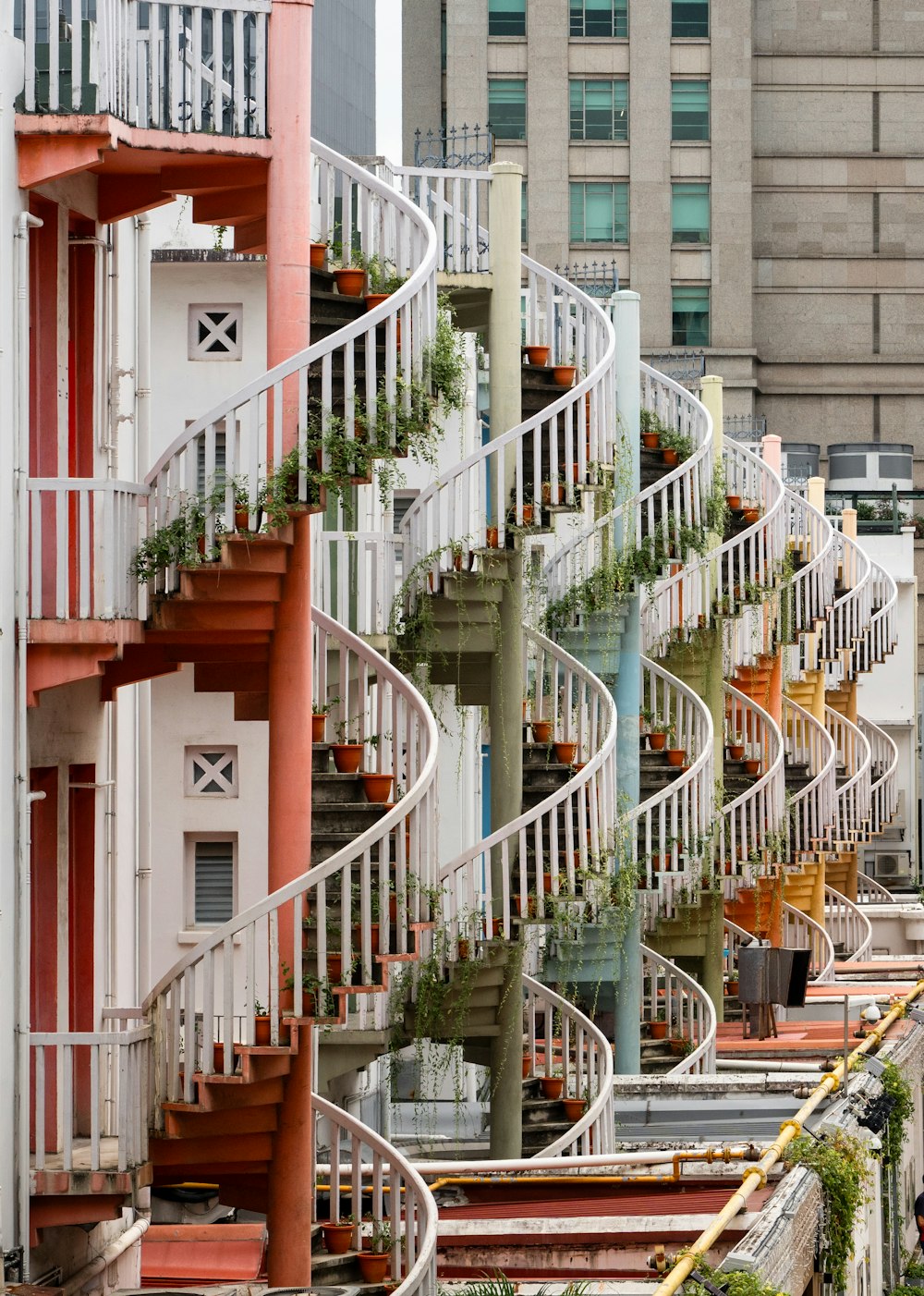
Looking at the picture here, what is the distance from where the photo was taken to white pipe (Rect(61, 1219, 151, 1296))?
40.6ft

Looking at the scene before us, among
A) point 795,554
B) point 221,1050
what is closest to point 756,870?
point 795,554

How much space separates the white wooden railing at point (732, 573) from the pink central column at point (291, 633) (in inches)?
504

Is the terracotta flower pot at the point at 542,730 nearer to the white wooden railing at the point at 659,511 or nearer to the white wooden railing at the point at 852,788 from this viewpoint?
the white wooden railing at the point at 659,511

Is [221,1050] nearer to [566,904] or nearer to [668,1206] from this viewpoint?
[668,1206]

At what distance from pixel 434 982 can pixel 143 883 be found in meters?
2.67

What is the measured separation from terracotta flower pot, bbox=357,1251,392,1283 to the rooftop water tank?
47893mm

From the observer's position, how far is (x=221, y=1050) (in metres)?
11.5

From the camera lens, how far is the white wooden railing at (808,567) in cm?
3042

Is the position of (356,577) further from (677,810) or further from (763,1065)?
(763,1065)

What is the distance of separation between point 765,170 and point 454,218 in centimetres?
5413

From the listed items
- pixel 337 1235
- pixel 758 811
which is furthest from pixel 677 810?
pixel 337 1235

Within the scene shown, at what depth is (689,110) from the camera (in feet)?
221

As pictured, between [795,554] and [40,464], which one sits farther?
[795,554]

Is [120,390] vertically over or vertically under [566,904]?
over
